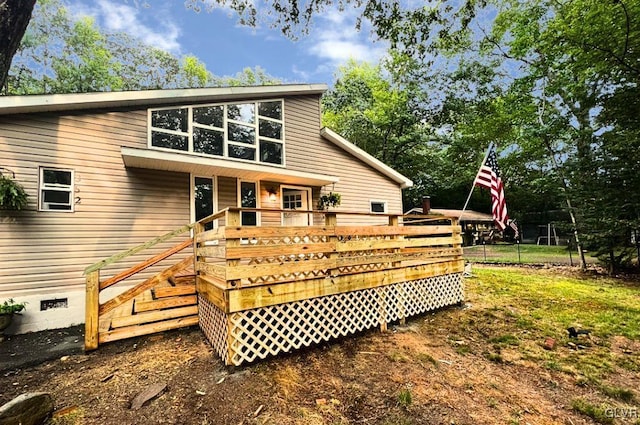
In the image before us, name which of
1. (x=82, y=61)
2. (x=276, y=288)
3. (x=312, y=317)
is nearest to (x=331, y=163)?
(x=312, y=317)

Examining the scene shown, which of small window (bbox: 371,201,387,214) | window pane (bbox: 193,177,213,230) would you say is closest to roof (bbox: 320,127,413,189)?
small window (bbox: 371,201,387,214)

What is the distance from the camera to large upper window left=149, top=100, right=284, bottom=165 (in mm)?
6906

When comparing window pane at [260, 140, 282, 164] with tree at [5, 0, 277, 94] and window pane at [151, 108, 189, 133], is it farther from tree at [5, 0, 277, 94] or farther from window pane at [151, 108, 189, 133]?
tree at [5, 0, 277, 94]

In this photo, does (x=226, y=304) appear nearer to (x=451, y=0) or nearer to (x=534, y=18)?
(x=451, y=0)

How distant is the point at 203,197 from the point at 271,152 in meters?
2.22

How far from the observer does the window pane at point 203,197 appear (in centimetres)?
735

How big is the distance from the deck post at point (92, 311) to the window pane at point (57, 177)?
2694 millimetres

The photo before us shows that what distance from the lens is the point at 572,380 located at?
3.47 meters

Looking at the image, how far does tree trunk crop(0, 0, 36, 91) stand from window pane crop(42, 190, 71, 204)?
351 centimetres

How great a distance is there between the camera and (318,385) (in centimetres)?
337

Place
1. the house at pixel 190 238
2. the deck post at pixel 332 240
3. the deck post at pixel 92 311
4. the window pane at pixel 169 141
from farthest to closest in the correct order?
1. the window pane at pixel 169 141
2. the deck post at pixel 332 240
3. the deck post at pixel 92 311
4. the house at pixel 190 238

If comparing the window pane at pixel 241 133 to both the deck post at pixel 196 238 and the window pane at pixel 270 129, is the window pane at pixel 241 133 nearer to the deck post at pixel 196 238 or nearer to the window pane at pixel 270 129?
the window pane at pixel 270 129

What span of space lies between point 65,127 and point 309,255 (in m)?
5.51

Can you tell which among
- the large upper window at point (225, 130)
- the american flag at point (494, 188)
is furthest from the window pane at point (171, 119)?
the american flag at point (494, 188)
